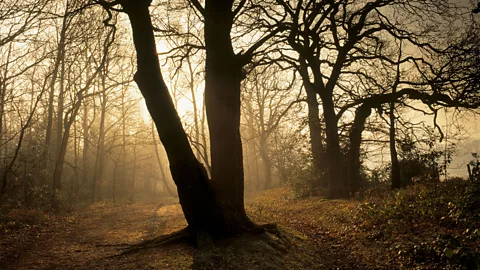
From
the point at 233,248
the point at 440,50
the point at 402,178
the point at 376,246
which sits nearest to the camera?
the point at 233,248

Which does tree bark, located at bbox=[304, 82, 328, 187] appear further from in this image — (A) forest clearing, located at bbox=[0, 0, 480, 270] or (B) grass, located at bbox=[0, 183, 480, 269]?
(B) grass, located at bbox=[0, 183, 480, 269]

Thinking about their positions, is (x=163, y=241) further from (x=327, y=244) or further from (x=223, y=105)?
(x=327, y=244)

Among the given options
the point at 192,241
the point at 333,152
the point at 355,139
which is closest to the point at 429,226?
the point at 192,241

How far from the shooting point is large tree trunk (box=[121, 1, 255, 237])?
23.2 feet

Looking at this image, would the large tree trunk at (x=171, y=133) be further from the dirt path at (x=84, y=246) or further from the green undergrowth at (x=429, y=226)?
the green undergrowth at (x=429, y=226)

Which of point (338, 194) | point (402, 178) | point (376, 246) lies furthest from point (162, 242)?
point (402, 178)

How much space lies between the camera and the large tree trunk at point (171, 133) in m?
7.07

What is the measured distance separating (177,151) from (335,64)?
→ 10.2 metres

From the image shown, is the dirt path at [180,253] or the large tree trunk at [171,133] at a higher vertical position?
the large tree trunk at [171,133]

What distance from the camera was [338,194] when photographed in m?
14.9

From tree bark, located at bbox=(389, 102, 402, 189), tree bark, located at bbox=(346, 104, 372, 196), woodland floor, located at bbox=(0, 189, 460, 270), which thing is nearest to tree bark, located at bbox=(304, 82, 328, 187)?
tree bark, located at bbox=(346, 104, 372, 196)

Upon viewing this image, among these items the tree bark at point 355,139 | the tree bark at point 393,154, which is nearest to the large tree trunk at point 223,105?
the tree bark at point 393,154

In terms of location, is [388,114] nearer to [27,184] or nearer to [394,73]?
[394,73]

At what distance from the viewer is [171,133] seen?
23.2 ft
